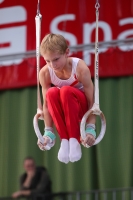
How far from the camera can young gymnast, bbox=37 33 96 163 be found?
11.4 ft

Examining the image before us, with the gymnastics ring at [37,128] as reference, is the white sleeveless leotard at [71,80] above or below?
above

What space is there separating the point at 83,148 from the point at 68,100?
221 cm

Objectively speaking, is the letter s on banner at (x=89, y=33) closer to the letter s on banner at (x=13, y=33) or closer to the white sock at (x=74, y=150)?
the letter s on banner at (x=13, y=33)

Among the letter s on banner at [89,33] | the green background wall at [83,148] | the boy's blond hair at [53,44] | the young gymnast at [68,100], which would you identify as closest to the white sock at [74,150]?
the young gymnast at [68,100]

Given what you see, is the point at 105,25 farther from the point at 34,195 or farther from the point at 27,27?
the point at 34,195

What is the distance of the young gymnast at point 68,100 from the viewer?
3.49m

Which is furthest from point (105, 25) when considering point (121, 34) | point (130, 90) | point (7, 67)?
point (7, 67)

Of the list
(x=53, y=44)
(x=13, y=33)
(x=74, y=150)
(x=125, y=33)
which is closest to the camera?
(x=53, y=44)

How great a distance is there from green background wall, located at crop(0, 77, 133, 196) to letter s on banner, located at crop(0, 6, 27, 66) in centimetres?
39

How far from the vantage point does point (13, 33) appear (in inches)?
237

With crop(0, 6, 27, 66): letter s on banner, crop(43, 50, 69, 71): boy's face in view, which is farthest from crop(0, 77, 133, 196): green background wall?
crop(43, 50, 69, 71): boy's face

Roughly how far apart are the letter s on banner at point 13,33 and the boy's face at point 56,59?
2.50 metres

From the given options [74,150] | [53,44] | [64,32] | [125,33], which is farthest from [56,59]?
[64,32]

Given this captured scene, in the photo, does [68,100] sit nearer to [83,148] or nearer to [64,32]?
[83,148]
